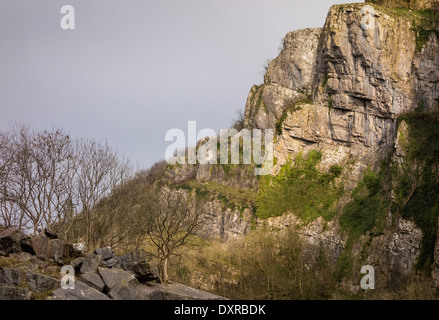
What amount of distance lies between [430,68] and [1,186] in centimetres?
4772

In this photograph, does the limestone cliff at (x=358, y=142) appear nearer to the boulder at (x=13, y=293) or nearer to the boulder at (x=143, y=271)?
the boulder at (x=143, y=271)

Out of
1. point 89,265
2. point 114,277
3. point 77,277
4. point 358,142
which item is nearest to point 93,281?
point 114,277

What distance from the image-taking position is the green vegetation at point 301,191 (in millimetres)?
56500

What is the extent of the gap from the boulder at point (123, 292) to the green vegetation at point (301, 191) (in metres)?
38.4

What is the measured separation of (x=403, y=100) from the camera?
5578 cm

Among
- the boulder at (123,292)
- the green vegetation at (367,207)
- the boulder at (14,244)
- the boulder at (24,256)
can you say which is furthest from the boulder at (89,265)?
the green vegetation at (367,207)

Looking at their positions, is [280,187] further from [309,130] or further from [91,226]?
[91,226]

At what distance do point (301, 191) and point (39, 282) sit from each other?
44.4 m

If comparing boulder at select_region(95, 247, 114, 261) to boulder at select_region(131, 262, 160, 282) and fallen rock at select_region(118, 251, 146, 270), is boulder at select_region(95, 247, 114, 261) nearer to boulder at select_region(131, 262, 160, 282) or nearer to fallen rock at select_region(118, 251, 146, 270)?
fallen rock at select_region(118, 251, 146, 270)

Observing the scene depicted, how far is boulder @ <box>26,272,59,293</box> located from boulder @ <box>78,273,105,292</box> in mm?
1110

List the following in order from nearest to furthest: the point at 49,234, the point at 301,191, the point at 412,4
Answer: the point at 49,234, the point at 301,191, the point at 412,4

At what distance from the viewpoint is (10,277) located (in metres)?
18.3

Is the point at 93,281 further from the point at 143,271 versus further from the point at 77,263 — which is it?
the point at 143,271
